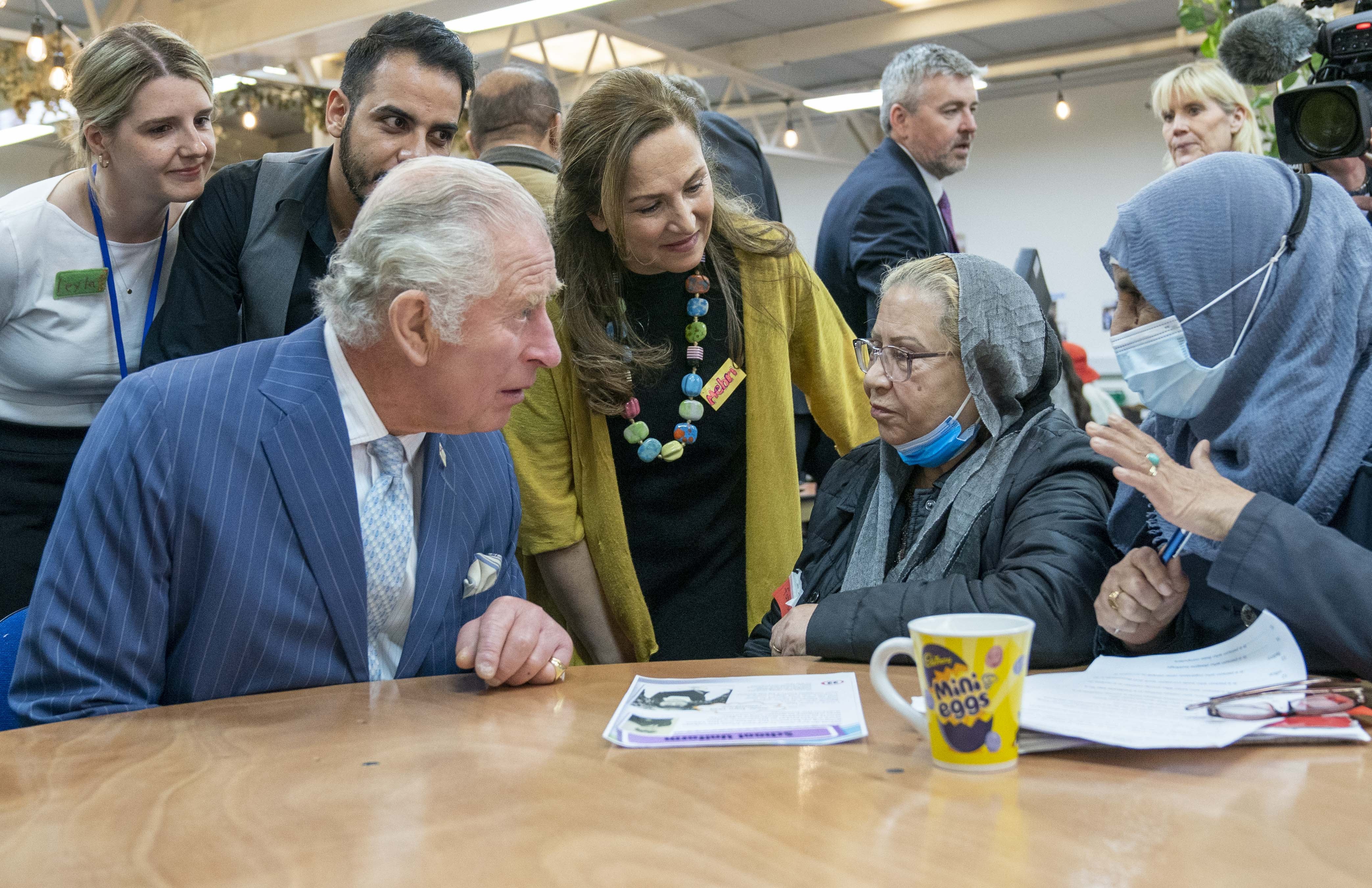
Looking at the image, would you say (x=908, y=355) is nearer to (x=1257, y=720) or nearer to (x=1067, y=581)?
(x=1067, y=581)

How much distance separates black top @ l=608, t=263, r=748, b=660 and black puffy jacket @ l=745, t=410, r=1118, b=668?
0.61 metres

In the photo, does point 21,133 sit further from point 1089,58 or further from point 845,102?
point 1089,58

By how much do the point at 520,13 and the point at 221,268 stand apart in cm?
564

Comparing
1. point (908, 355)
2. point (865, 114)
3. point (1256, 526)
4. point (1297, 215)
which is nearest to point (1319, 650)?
point (1256, 526)

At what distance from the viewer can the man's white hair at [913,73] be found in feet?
13.2

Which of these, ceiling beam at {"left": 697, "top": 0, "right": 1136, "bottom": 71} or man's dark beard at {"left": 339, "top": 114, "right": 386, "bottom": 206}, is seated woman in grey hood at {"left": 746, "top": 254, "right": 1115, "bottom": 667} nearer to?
man's dark beard at {"left": 339, "top": 114, "right": 386, "bottom": 206}

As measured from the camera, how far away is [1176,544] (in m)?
1.44

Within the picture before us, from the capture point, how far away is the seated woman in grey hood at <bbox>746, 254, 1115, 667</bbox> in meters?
1.57

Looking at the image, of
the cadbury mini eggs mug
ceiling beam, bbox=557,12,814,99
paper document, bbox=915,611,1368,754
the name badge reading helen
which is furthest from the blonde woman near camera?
ceiling beam, bbox=557,12,814,99

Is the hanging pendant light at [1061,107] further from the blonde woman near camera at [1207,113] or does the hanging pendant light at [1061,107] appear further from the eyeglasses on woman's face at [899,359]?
the eyeglasses on woman's face at [899,359]

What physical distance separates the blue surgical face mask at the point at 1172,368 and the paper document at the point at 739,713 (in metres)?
0.52

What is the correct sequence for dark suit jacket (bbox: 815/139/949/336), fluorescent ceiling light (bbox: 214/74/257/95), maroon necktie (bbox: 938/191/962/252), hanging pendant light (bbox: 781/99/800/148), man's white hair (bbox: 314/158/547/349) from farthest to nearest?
hanging pendant light (bbox: 781/99/800/148) < fluorescent ceiling light (bbox: 214/74/257/95) < maroon necktie (bbox: 938/191/962/252) < dark suit jacket (bbox: 815/139/949/336) < man's white hair (bbox: 314/158/547/349)

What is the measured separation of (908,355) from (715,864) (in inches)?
47.3

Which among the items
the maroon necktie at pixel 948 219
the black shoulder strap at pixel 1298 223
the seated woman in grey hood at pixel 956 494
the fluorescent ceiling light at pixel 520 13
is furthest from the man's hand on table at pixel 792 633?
the fluorescent ceiling light at pixel 520 13
